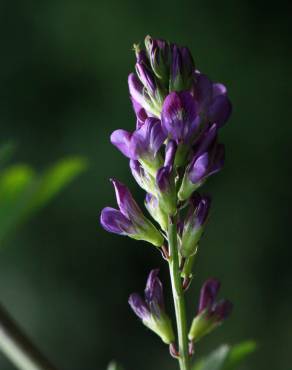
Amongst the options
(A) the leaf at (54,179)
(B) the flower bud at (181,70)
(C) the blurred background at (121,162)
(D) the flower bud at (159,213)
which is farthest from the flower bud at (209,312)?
(C) the blurred background at (121,162)

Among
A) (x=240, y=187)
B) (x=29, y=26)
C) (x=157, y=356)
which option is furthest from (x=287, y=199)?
(x=29, y=26)

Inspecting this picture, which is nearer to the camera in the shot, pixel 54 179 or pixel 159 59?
pixel 159 59

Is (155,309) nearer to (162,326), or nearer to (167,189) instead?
(162,326)

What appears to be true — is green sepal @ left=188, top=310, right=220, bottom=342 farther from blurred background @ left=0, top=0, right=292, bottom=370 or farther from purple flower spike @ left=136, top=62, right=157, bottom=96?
blurred background @ left=0, top=0, right=292, bottom=370

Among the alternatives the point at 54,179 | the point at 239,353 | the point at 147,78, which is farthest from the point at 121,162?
the point at 147,78

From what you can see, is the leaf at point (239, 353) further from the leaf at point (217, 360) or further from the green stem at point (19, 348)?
the green stem at point (19, 348)

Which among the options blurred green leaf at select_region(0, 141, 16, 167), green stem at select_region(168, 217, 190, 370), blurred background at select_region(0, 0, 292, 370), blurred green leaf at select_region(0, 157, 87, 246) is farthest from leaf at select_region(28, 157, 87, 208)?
blurred background at select_region(0, 0, 292, 370)

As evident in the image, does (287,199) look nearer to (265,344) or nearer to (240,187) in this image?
(240,187)
